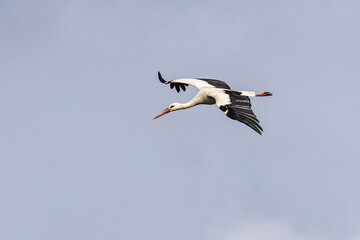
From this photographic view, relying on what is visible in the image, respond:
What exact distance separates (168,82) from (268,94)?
207 inches

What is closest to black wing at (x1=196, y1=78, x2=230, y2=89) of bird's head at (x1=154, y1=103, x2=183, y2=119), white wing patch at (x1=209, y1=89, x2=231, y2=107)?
bird's head at (x1=154, y1=103, x2=183, y2=119)

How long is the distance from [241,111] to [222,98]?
6.20 feet

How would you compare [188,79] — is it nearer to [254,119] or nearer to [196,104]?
[196,104]

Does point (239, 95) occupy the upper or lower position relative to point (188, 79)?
lower

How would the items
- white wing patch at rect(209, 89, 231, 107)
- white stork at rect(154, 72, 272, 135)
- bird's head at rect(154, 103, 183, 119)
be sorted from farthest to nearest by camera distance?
bird's head at rect(154, 103, 183, 119) → white wing patch at rect(209, 89, 231, 107) → white stork at rect(154, 72, 272, 135)

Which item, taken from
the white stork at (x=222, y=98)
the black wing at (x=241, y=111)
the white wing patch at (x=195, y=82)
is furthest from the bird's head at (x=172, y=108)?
the black wing at (x=241, y=111)

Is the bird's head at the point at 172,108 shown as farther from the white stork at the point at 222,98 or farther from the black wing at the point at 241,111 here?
the black wing at the point at 241,111

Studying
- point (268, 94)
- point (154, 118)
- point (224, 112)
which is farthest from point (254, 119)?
point (154, 118)

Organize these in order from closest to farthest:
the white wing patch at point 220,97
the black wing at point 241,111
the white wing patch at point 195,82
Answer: the black wing at point 241,111
the white wing patch at point 220,97
the white wing patch at point 195,82

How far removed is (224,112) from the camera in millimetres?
25922

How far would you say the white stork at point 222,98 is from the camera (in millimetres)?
25138

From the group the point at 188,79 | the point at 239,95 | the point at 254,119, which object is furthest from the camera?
the point at 188,79

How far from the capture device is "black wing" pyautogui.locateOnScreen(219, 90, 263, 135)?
24.5 m

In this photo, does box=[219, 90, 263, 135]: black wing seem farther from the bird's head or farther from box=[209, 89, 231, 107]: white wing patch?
the bird's head
